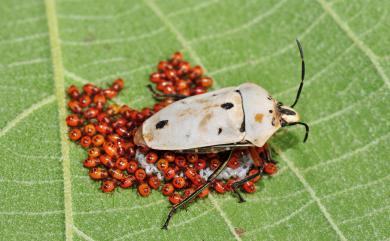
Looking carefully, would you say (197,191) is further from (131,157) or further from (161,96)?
(161,96)

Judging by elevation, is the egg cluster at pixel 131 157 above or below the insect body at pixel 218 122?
below

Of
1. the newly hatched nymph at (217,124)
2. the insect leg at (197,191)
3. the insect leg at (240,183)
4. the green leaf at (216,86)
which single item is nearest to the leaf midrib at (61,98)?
the green leaf at (216,86)

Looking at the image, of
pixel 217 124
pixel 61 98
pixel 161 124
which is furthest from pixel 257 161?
pixel 61 98

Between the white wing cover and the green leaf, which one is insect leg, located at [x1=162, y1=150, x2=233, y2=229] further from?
the white wing cover

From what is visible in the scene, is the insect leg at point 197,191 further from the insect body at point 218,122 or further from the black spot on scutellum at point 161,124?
the black spot on scutellum at point 161,124

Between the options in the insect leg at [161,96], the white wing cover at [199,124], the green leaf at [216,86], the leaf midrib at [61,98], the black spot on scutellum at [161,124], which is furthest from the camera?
the insect leg at [161,96]

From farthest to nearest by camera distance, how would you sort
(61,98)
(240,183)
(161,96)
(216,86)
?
(216,86) → (161,96) → (61,98) → (240,183)
